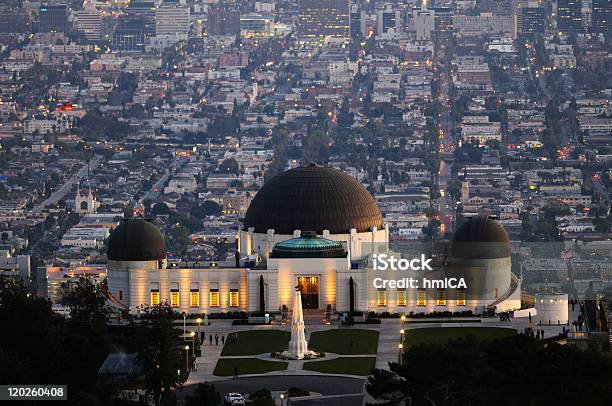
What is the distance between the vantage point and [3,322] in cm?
7938

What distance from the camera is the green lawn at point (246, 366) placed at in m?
80.6

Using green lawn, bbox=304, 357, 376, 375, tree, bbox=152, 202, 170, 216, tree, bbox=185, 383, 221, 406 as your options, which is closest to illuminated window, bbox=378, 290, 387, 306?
green lawn, bbox=304, 357, 376, 375

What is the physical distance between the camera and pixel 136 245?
94.3 m

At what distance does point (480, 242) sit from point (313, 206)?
18.2ft

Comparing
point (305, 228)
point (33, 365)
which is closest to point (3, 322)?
point (33, 365)

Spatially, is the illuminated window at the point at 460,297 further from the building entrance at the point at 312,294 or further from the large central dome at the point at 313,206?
the large central dome at the point at 313,206

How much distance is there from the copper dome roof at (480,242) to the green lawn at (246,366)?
1291 centimetres

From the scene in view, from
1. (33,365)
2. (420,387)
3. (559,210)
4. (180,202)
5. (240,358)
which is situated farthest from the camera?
(180,202)

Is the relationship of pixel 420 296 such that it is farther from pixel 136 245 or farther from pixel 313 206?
pixel 136 245

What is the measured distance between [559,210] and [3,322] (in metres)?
99.0

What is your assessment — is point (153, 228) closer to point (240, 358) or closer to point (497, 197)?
point (240, 358)

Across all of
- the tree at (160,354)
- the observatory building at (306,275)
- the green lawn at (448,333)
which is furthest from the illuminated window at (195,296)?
the tree at (160,354)

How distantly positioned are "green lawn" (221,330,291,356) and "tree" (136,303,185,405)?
18.2ft

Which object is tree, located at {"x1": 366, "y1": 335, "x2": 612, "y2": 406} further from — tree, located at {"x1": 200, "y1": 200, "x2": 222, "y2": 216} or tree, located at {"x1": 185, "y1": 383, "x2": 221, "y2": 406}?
tree, located at {"x1": 200, "y1": 200, "x2": 222, "y2": 216}
